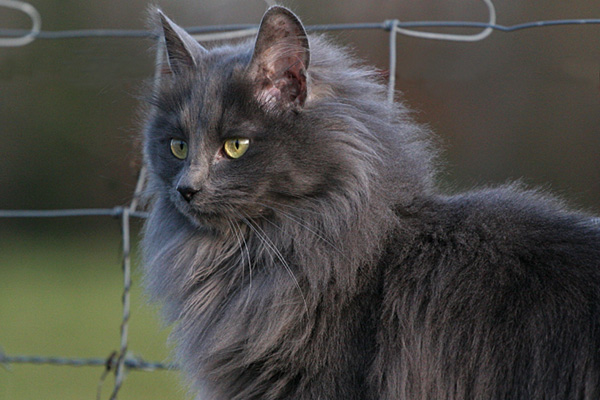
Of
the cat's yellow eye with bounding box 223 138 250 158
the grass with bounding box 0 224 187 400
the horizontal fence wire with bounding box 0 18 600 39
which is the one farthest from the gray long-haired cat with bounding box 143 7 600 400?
the grass with bounding box 0 224 187 400

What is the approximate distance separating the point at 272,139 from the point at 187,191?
30cm

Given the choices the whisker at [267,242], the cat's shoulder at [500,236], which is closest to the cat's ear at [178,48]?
the whisker at [267,242]

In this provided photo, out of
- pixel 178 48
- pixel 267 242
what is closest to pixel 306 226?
pixel 267 242

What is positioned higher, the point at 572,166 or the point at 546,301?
the point at 546,301

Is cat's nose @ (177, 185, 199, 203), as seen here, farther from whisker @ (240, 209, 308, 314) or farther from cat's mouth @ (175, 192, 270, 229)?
whisker @ (240, 209, 308, 314)

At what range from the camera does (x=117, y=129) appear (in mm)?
3336

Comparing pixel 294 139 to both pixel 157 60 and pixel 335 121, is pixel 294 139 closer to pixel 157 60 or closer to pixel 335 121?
pixel 335 121

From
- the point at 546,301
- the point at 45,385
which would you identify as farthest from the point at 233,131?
the point at 45,385

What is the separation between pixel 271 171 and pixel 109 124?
5.30 m

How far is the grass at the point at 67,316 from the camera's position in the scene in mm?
5500

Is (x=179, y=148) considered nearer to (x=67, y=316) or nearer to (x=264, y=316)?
(x=264, y=316)

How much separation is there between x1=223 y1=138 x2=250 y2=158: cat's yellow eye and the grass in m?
2.33

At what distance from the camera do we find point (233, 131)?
205 centimetres

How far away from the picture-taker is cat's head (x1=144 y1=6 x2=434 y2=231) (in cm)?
203
